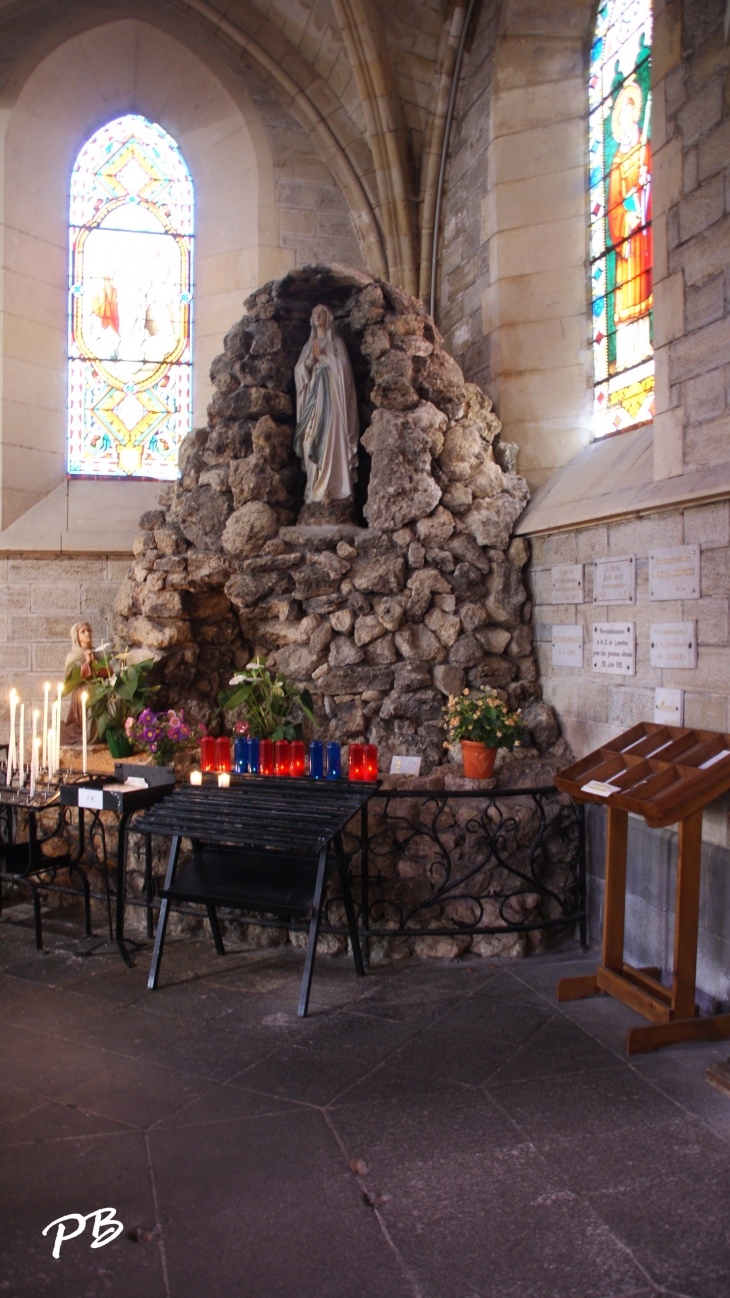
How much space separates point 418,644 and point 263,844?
2048mm

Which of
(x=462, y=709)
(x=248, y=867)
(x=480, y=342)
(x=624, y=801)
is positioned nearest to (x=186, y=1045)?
(x=248, y=867)

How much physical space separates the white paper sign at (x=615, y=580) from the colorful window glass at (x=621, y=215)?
1293 mm

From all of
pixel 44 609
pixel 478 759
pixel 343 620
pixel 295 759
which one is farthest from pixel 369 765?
pixel 44 609

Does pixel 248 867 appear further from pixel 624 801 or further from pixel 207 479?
→ pixel 207 479

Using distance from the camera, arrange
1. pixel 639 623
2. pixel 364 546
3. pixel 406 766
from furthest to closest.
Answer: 1. pixel 364 546
2. pixel 406 766
3. pixel 639 623

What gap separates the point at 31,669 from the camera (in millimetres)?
7000

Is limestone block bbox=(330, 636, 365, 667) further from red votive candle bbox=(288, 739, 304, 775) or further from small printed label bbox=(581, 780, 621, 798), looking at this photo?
small printed label bbox=(581, 780, 621, 798)

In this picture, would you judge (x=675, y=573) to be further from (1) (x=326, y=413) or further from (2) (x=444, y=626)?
(1) (x=326, y=413)

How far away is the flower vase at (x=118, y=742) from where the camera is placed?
5.55 metres

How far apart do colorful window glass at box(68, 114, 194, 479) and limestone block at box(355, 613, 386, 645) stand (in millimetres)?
2927

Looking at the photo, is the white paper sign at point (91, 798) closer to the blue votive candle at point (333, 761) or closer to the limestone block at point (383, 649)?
the blue votive candle at point (333, 761)

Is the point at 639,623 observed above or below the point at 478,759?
above

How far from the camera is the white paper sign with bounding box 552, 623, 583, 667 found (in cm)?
504

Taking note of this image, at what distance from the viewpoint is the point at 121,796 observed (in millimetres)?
4148
